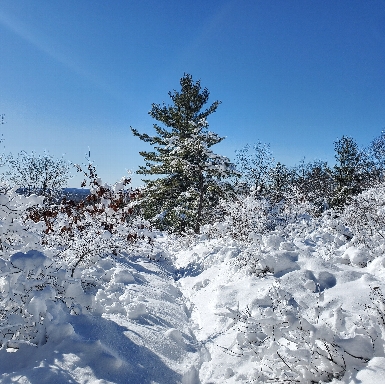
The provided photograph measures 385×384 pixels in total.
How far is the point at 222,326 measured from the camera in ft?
13.2

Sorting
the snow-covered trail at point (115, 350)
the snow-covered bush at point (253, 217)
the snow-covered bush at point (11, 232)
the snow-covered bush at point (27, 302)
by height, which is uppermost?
the snow-covered bush at point (253, 217)

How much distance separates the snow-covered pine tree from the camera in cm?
1361

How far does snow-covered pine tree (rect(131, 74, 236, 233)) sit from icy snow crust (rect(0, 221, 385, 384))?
8169 millimetres

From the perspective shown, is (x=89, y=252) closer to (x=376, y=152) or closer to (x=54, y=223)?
(x=54, y=223)

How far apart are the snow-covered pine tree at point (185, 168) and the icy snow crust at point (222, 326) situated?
8.17 meters

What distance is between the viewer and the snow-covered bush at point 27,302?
9.12 feet

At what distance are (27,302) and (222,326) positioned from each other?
245 centimetres

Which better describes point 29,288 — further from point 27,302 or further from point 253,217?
point 253,217

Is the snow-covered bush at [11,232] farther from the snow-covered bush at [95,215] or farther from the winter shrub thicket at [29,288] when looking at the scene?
the snow-covered bush at [95,215]

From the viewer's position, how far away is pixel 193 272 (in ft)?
25.5

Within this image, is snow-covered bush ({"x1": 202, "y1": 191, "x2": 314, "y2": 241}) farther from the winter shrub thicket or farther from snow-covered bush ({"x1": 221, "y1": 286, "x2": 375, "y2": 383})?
the winter shrub thicket

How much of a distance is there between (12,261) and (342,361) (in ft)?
10.3

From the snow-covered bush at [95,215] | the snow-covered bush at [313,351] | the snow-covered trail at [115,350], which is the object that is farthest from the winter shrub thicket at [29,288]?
the snow-covered bush at [95,215]

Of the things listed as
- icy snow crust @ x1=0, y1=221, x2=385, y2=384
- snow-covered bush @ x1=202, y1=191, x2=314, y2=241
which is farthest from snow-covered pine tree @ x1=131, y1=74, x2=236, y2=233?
icy snow crust @ x1=0, y1=221, x2=385, y2=384
